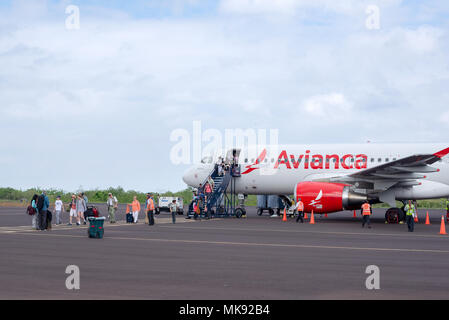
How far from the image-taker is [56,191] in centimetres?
7806

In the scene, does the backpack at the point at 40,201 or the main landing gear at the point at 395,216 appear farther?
the main landing gear at the point at 395,216

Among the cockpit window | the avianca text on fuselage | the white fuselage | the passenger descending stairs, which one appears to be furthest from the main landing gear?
the cockpit window

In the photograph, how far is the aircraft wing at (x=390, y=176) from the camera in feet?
97.0

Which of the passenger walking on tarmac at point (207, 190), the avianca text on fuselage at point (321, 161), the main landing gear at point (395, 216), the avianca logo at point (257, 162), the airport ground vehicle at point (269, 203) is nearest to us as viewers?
the main landing gear at point (395, 216)

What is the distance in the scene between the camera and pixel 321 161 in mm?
34875

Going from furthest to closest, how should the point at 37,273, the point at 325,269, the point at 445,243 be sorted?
1. the point at 445,243
2. the point at 325,269
3. the point at 37,273

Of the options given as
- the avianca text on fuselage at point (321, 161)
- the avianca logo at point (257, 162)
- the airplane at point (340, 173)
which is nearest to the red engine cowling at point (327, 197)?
the airplane at point (340, 173)

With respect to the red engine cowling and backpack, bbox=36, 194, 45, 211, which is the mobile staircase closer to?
the red engine cowling

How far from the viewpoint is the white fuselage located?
32.5 metres

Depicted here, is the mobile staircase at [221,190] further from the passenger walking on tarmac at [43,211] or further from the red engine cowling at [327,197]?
the passenger walking on tarmac at [43,211]

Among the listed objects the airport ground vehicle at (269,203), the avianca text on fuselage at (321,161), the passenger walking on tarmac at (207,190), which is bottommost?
the airport ground vehicle at (269,203)
